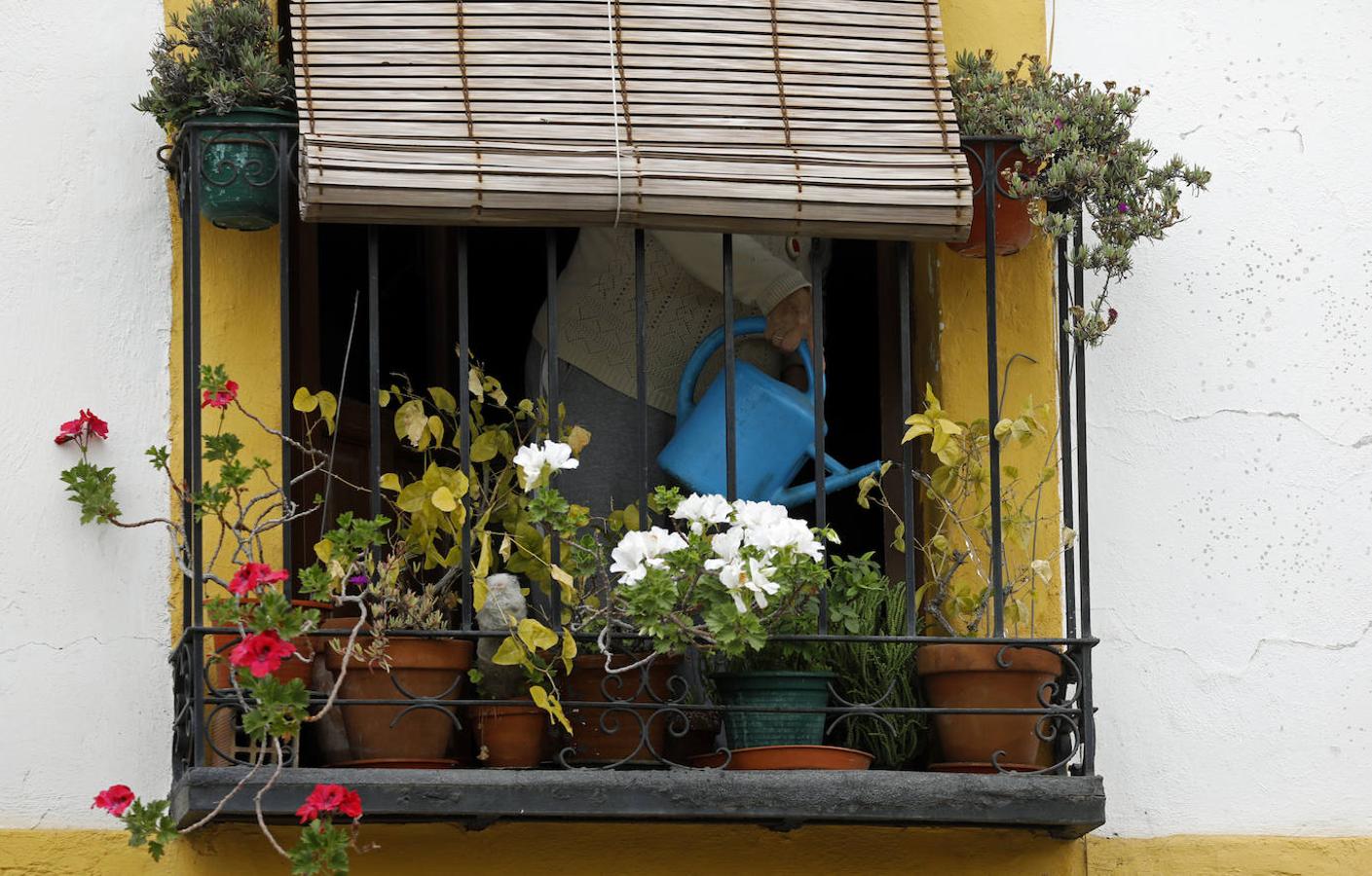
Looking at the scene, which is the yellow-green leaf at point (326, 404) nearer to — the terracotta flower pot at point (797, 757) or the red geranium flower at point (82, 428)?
the red geranium flower at point (82, 428)

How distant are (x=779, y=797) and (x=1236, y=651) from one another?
99 centimetres

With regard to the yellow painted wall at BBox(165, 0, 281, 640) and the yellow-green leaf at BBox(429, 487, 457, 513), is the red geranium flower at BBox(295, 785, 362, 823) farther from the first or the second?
the yellow painted wall at BBox(165, 0, 281, 640)

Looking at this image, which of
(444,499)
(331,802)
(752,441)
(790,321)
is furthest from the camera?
(790,321)

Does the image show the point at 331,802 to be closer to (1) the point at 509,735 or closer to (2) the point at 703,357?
(1) the point at 509,735

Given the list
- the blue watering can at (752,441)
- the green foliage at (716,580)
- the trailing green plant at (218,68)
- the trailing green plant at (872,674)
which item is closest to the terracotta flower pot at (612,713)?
the green foliage at (716,580)

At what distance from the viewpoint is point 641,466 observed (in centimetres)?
394

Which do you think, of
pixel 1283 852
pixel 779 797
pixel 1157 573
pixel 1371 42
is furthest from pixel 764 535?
pixel 1371 42

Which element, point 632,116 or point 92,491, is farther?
point 632,116

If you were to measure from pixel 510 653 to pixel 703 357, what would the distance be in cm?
78

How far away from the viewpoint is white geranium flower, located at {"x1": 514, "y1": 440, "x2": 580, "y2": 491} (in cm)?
378

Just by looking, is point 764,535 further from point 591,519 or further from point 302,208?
point 302,208

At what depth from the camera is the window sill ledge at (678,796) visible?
3.62 metres

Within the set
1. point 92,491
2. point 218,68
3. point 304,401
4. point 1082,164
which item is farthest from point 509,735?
point 1082,164

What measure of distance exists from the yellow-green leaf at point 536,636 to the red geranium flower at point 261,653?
1.31 feet
